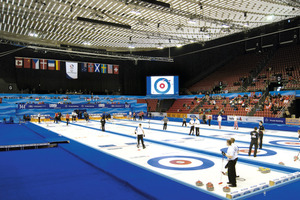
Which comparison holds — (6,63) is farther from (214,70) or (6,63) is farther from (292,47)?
(292,47)

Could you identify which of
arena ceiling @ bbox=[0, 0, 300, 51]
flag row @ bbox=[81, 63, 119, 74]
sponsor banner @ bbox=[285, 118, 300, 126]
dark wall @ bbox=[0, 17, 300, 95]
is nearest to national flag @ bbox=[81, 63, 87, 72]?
flag row @ bbox=[81, 63, 119, 74]

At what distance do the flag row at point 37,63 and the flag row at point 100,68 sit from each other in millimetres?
4540

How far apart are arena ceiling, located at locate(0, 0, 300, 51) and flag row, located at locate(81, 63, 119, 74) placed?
389 inches

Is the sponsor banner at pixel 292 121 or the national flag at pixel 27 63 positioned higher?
the national flag at pixel 27 63

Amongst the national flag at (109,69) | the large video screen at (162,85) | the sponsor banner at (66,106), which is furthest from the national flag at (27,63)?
the large video screen at (162,85)

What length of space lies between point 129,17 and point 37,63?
2232 cm

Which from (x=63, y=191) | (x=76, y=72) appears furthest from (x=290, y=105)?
(x=76, y=72)

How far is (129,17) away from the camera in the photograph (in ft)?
80.1

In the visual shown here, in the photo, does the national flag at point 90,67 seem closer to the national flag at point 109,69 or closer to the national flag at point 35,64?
the national flag at point 109,69

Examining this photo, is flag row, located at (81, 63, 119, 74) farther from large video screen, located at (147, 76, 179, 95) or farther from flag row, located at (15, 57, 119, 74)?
large video screen, located at (147, 76, 179, 95)

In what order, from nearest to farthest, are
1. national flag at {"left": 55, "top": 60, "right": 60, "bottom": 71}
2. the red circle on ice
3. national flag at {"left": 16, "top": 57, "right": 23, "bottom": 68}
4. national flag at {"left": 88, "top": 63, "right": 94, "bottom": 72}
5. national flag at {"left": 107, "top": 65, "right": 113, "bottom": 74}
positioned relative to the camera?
the red circle on ice < national flag at {"left": 16, "top": 57, "right": 23, "bottom": 68} < national flag at {"left": 55, "top": 60, "right": 60, "bottom": 71} < national flag at {"left": 88, "top": 63, "right": 94, "bottom": 72} < national flag at {"left": 107, "top": 65, "right": 113, "bottom": 74}

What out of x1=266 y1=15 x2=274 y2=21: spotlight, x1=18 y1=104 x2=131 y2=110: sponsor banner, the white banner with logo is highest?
x1=266 y1=15 x2=274 y2=21: spotlight

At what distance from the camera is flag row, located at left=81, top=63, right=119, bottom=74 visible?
44.0 meters

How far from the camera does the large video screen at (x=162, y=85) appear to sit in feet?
142
